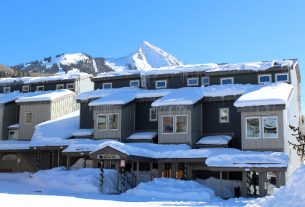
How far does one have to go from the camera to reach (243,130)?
30.8m

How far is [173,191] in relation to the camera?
2686cm

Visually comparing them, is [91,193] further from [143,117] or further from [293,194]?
[293,194]

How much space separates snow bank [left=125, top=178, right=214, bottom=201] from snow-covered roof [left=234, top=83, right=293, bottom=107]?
6.69m

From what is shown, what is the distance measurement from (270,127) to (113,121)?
12.5 metres

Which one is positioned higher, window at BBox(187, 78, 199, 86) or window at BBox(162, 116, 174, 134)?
window at BBox(187, 78, 199, 86)

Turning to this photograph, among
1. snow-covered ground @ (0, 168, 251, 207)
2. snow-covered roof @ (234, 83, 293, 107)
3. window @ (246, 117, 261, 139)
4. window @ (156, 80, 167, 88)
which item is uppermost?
window @ (156, 80, 167, 88)

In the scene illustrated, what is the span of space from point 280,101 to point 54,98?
21.5 metres

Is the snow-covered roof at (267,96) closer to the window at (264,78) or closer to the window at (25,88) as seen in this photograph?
the window at (264,78)

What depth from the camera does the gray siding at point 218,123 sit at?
3353 centimetres

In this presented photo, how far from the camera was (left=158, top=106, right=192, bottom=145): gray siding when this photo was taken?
33312 mm

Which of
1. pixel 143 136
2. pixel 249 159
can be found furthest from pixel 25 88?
pixel 249 159

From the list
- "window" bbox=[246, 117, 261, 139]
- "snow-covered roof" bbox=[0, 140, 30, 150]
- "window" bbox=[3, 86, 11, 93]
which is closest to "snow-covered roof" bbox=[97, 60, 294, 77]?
"window" bbox=[246, 117, 261, 139]

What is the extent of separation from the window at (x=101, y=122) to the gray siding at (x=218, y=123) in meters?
7.85

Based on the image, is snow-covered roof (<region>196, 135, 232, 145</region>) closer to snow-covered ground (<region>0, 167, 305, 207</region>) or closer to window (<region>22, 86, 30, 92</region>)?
snow-covered ground (<region>0, 167, 305, 207</region>)
